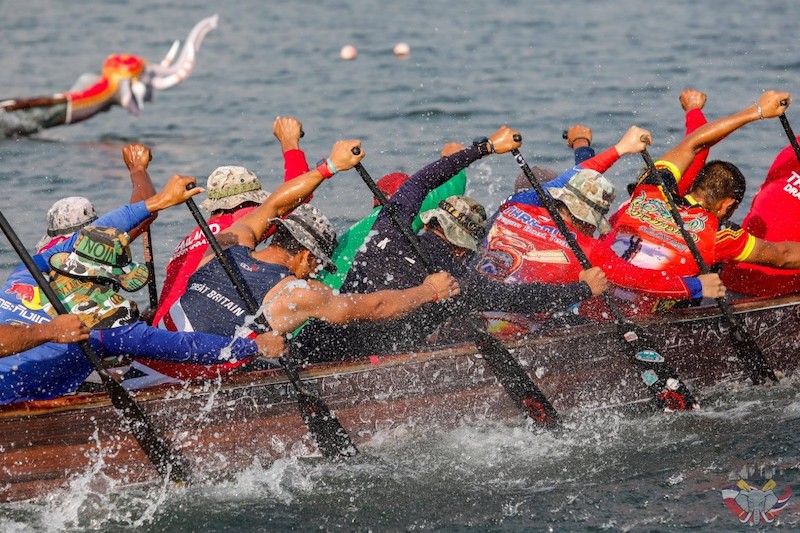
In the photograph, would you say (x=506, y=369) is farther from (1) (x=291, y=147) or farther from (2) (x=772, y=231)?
(2) (x=772, y=231)

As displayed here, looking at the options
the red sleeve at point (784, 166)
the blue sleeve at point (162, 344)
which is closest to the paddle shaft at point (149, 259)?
the blue sleeve at point (162, 344)

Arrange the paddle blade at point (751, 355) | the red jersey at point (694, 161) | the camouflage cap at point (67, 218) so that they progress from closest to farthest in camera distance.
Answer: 1. the camouflage cap at point (67, 218)
2. the paddle blade at point (751, 355)
3. the red jersey at point (694, 161)

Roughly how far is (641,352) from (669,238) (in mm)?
729

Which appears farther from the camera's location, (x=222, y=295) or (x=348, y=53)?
(x=348, y=53)

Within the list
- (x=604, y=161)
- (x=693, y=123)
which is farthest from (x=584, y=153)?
(x=604, y=161)

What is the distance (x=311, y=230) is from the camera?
620 centimetres

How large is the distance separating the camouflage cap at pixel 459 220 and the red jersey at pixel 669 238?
3.11 ft

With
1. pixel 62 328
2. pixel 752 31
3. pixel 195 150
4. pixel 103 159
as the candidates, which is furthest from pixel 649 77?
pixel 62 328

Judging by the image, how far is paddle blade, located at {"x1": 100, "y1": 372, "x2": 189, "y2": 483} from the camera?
5.88m

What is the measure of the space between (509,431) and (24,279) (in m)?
2.97

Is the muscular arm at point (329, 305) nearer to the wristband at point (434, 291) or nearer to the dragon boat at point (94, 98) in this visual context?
the wristband at point (434, 291)

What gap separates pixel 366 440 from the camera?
662cm

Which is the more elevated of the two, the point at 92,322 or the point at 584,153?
the point at 584,153

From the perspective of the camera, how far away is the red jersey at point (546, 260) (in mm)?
6812
